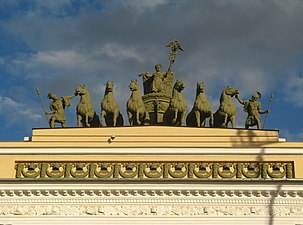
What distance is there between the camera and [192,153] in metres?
24.2

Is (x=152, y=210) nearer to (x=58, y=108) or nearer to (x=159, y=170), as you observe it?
(x=159, y=170)

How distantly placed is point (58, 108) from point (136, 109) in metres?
2.78

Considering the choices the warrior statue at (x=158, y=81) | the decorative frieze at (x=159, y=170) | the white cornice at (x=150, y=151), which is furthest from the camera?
the warrior statue at (x=158, y=81)

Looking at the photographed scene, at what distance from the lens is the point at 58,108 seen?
88.7 ft

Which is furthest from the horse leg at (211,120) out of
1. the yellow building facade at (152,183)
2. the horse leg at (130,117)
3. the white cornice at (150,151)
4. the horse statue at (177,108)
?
the horse leg at (130,117)

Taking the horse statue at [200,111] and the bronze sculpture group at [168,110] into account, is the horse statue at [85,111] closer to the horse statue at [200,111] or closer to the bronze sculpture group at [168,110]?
the bronze sculpture group at [168,110]

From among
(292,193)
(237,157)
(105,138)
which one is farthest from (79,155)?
(292,193)

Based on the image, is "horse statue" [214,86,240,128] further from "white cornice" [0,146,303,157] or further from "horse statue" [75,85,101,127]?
"horse statue" [75,85,101,127]

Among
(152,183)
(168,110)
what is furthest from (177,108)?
(152,183)

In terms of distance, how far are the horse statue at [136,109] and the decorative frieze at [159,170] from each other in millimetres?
2972

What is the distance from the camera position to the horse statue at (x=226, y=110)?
2642cm
